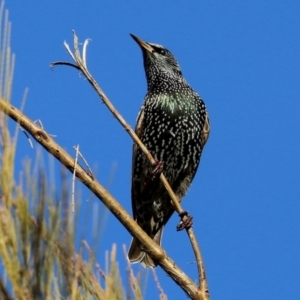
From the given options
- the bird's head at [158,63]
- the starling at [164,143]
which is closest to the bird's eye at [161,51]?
the bird's head at [158,63]

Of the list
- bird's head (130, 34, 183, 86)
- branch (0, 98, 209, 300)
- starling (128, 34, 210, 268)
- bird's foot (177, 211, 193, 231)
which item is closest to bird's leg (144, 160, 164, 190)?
starling (128, 34, 210, 268)

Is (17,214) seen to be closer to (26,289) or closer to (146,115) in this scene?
(26,289)

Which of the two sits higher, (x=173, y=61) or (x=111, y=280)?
(x=173, y=61)

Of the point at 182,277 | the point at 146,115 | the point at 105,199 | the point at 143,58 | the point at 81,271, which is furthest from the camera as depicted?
the point at 143,58

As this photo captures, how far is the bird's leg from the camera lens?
5738mm

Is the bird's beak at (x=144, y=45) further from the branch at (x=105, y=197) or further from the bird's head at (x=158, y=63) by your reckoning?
the branch at (x=105, y=197)

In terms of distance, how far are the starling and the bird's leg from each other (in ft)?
0.06

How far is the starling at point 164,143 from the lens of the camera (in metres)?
6.40

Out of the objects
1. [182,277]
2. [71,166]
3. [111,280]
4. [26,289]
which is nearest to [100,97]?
[71,166]

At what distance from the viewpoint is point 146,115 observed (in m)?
6.55

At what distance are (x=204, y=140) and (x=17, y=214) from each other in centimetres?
485

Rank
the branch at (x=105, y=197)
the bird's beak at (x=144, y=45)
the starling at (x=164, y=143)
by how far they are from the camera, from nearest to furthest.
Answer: the branch at (x=105, y=197) < the starling at (x=164, y=143) < the bird's beak at (x=144, y=45)

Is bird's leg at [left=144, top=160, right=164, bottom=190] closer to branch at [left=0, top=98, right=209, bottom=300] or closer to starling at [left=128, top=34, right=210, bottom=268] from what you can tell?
starling at [left=128, top=34, right=210, bottom=268]

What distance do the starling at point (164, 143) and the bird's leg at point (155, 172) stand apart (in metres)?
0.02
